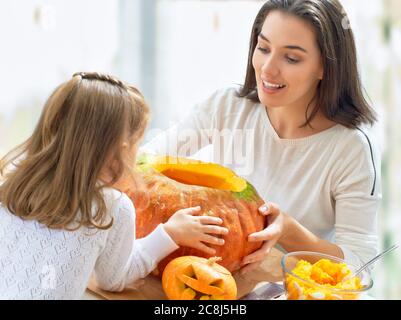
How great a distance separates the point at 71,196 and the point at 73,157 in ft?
0.16

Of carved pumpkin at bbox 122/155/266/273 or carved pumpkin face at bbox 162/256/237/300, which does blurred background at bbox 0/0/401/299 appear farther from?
carved pumpkin face at bbox 162/256/237/300

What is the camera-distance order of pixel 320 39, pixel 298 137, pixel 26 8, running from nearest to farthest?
pixel 320 39 → pixel 298 137 → pixel 26 8

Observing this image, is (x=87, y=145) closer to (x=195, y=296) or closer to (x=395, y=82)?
(x=195, y=296)

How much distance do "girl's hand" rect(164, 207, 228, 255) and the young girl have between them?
71 mm

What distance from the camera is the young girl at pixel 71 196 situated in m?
0.73

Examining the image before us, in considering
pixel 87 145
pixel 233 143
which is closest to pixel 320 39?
pixel 233 143

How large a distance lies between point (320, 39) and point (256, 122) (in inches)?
10.1

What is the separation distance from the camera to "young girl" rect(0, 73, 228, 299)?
727 mm

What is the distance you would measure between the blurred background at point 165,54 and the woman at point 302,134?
639mm

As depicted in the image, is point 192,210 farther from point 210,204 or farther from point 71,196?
point 71,196

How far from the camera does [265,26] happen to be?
3.35ft

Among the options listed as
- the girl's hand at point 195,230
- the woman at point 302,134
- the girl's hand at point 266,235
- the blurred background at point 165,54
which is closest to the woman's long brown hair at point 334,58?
the woman at point 302,134

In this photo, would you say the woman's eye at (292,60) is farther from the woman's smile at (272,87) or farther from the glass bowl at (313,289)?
the glass bowl at (313,289)
